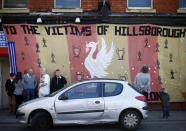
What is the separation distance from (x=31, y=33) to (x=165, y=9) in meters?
5.30

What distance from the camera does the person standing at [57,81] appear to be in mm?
19641

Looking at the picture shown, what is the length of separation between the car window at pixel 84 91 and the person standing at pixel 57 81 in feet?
13.3

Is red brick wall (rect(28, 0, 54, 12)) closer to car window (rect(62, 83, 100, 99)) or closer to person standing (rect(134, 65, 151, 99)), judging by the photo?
person standing (rect(134, 65, 151, 99))

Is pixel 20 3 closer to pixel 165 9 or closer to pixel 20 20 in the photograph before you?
pixel 20 20

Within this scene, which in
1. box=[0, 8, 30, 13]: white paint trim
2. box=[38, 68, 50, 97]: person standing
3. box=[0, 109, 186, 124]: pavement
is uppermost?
box=[0, 8, 30, 13]: white paint trim

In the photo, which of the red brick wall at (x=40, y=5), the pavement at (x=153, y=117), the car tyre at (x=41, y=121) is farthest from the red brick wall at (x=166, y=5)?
the car tyre at (x=41, y=121)

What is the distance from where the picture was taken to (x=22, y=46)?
2017 centimetres

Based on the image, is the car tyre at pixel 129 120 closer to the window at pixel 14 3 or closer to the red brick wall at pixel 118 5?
the red brick wall at pixel 118 5

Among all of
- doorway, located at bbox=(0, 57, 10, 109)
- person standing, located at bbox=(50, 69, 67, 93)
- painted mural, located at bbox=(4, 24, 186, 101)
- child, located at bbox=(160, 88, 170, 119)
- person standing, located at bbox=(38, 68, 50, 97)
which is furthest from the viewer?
doorway, located at bbox=(0, 57, 10, 109)

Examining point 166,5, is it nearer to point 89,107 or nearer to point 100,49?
point 100,49

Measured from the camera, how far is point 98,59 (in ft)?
66.4

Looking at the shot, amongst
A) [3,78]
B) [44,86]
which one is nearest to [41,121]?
[44,86]

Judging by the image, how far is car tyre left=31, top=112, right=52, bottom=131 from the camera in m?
15.5

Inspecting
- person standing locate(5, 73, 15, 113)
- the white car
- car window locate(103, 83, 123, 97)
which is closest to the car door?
the white car
